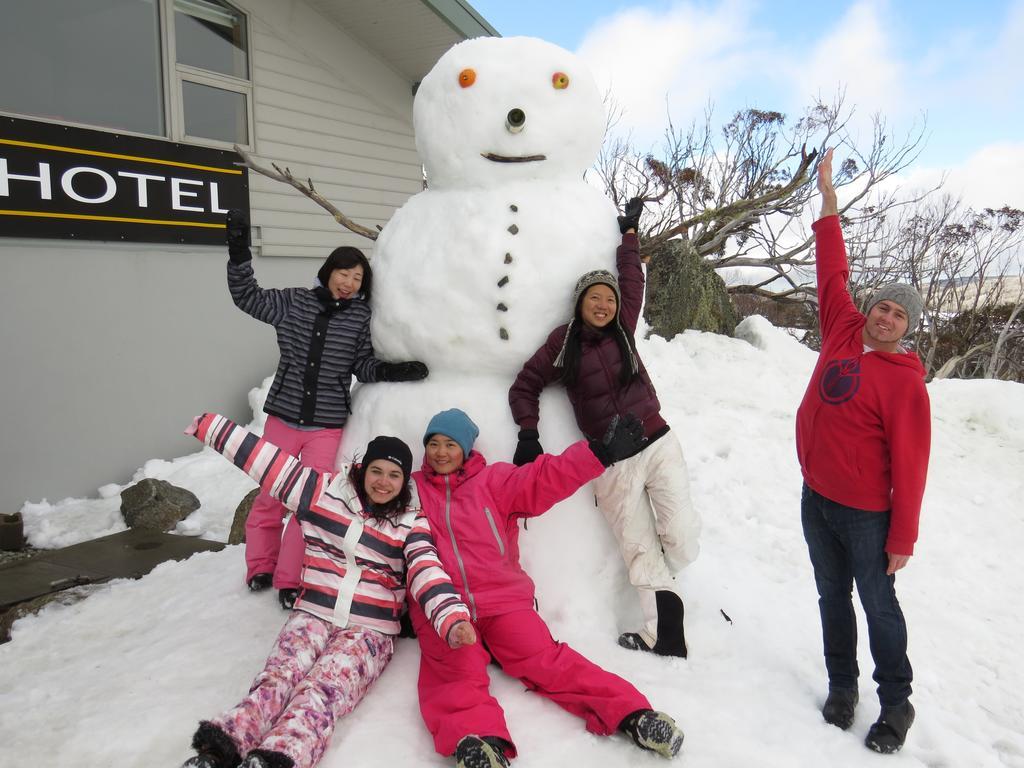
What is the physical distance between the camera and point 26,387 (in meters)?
5.24

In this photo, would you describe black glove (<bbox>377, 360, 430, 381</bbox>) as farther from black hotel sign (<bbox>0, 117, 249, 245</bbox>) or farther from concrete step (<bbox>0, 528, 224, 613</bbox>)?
black hotel sign (<bbox>0, 117, 249, 245</bbox>)

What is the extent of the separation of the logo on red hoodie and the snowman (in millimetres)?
974

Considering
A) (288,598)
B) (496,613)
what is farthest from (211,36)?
(496,613)

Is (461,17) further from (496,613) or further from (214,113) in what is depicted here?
(496,613)

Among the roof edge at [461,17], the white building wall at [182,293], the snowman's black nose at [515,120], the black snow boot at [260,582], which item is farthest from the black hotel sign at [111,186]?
the snowman's black nose at [515,120]

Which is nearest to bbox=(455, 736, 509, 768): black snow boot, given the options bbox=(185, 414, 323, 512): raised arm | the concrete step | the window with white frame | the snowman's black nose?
bbox=(185, 414, 323, 512): raised arm

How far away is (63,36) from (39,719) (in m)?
5.15

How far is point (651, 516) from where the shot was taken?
2.96m

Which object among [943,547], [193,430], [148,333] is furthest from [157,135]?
[943,547]

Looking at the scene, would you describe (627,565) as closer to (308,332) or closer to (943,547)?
(308,332)

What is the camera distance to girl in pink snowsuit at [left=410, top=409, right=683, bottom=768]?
217cm

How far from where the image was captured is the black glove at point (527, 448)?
275 cm

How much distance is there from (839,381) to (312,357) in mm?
2108

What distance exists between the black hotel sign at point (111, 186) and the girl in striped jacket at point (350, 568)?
3600mm
